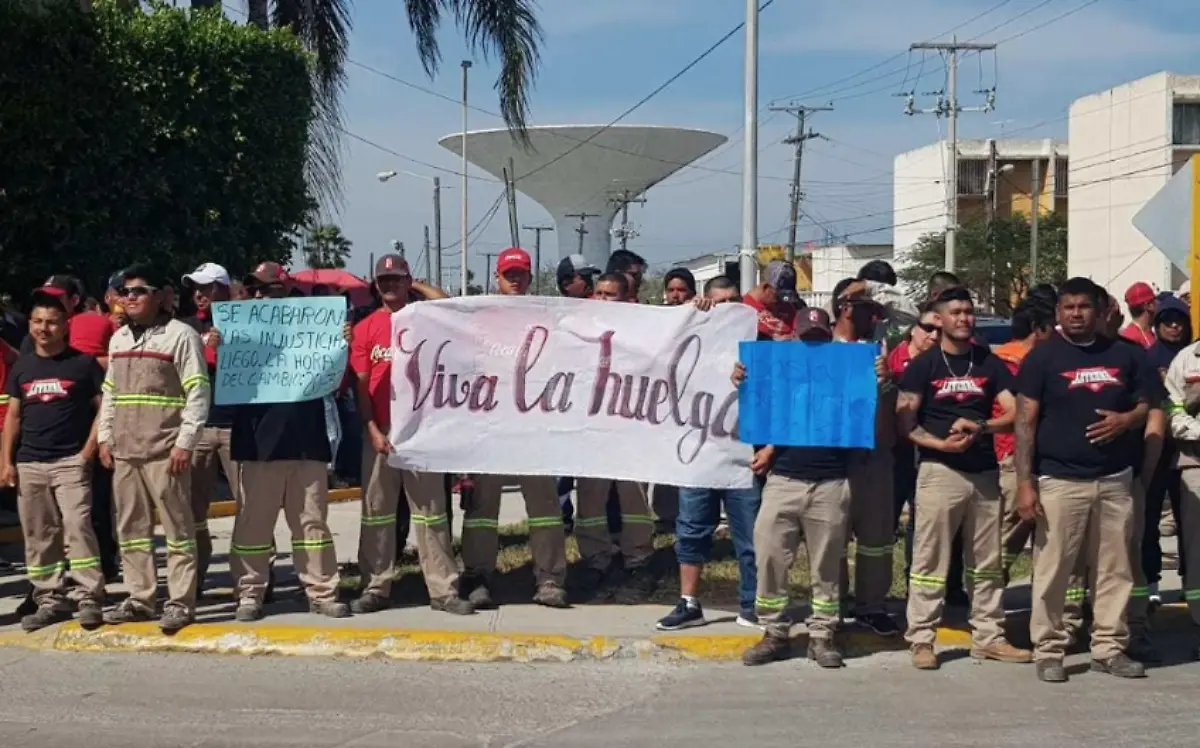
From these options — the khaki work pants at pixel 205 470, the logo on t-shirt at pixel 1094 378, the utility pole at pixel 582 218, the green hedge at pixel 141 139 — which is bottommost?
the khaki work pants at pixel 205 470

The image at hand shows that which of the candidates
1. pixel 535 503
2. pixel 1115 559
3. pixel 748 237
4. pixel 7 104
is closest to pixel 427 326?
pixel 535 503

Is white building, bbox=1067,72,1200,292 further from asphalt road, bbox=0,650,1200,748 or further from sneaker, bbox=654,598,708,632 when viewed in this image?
asphalt road, bbox=0,650,1200,748

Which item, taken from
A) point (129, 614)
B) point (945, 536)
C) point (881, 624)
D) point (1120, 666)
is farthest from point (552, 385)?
point (1120, 666)

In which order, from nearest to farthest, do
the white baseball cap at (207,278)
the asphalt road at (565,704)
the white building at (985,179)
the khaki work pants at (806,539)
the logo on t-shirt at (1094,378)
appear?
the asphalt road at (565,704)
the logo on t-shirt at (1094,378)
the khaki work pants at (806,539)
the white baseball cap at (207,278)
the white building at (985,179)

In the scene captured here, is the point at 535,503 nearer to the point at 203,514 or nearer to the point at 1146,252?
the point at 203,514

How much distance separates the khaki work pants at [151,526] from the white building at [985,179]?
2400 inches

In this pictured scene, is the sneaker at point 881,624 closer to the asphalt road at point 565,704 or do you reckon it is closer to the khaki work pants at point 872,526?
the khaki work pants at point 872,526

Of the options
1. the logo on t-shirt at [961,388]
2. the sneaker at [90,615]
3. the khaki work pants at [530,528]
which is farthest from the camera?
the khaki work pants at [530,528]

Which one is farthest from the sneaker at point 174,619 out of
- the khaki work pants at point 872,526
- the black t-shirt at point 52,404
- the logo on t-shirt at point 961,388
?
the logo on t-shirt at point 961,388

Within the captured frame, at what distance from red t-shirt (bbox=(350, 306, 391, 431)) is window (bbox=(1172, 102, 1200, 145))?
4848 centimetres

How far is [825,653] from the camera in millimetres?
7520

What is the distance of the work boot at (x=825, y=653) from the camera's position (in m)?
7.50

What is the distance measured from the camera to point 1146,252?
53.5 m

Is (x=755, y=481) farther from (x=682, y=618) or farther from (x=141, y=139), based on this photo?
(x=141, y=139)
